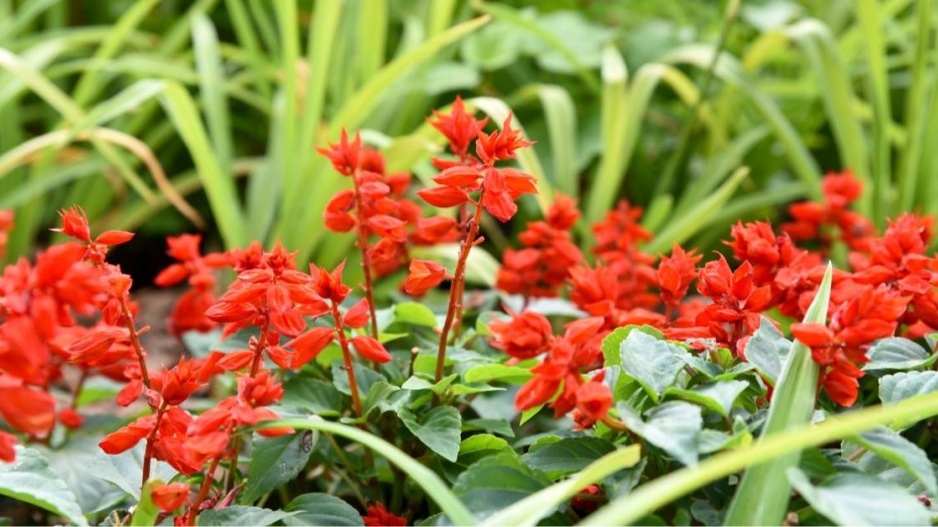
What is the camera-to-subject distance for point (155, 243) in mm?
2592

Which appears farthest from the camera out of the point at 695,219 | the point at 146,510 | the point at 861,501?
the point at 695,219

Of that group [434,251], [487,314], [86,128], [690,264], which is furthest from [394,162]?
[690,264]

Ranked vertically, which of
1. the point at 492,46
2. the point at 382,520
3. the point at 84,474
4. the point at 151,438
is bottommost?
the point at 84,474

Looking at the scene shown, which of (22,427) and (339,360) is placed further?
(339,360)

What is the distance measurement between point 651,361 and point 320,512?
0.32 m

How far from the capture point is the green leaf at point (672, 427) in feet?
2.32

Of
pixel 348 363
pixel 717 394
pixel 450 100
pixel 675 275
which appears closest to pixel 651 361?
pixel 717 394

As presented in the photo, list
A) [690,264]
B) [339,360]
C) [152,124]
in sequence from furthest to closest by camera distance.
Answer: [152,124] → [339,360] → [690,264]

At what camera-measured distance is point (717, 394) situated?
78 centimetres

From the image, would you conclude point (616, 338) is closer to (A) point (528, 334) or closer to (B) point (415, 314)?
(A) point (528, 334)

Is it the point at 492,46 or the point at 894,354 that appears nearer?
the point at 894,354

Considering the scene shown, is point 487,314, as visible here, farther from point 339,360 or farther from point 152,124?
point 152,124

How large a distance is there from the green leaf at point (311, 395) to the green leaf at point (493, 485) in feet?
→ 0.89

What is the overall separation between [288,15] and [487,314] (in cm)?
98
